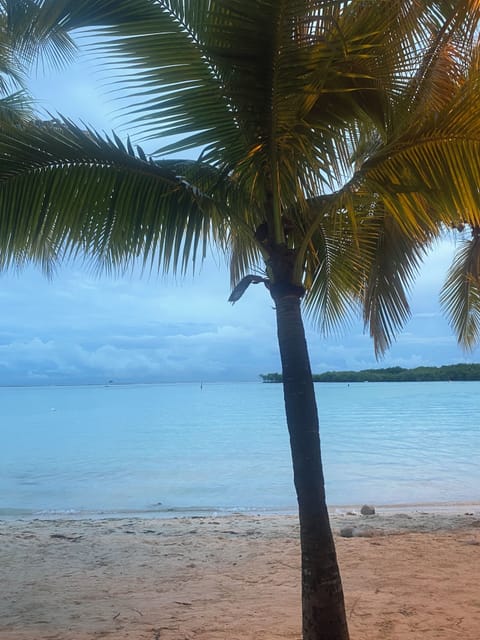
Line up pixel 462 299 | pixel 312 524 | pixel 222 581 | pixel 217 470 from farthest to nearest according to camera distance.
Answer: pixel 217 470, pixel 462 299, pixel 222 581, pixel 312 524

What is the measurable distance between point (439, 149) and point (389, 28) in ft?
2.06

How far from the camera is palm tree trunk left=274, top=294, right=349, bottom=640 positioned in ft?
9.28

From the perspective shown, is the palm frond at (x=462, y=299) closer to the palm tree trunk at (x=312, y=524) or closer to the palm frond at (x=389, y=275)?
the palm frond at (x=389, y=275)

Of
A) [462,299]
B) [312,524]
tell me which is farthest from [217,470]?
[312,524]

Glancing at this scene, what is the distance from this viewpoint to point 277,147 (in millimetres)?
2992

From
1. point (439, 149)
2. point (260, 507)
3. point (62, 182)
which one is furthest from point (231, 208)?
point (260, 507)

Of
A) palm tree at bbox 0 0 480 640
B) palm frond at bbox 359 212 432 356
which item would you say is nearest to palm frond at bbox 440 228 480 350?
palm frond at bbox 359 212 432 356

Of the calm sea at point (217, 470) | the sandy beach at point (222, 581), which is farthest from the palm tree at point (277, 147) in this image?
the calm sea at point (217, 470)

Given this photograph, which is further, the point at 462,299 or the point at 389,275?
the point at 462,299

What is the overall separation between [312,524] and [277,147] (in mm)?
1817

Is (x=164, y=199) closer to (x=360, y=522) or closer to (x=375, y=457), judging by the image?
(x=360, y=522)

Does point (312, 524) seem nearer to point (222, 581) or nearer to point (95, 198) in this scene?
point (95, 198)

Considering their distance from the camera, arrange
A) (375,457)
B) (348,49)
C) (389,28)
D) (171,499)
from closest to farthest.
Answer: (348,49), (389,28), (171,499), (375,457)

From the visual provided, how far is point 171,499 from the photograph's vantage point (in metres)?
12.1
